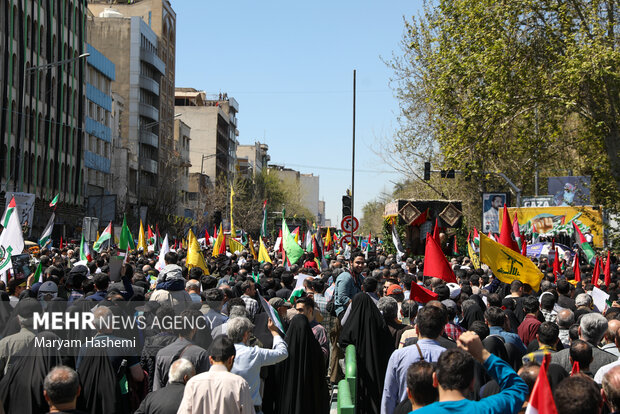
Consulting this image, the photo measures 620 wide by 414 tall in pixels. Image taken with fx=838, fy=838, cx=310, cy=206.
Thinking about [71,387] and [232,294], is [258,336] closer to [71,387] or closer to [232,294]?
[232,294]

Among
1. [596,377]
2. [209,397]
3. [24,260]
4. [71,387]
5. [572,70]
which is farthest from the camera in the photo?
[572,70]

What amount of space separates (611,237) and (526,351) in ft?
54.2

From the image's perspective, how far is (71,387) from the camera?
498 centimetres

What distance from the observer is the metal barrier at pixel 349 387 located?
224 inches

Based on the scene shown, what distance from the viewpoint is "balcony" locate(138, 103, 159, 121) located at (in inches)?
2766

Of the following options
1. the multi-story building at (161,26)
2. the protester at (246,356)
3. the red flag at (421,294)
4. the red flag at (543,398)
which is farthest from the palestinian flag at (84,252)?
the multi-story building at (161,26)

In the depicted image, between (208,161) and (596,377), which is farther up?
(208,161)

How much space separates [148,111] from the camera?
7119cm

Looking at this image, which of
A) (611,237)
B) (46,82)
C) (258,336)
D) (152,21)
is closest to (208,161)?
(152,21)

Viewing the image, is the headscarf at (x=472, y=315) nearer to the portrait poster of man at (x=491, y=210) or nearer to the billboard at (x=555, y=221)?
the billboard at (x=555, y=221)

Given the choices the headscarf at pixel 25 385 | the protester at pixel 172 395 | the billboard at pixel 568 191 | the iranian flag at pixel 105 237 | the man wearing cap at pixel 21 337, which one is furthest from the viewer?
the billboard at pixel 568 191

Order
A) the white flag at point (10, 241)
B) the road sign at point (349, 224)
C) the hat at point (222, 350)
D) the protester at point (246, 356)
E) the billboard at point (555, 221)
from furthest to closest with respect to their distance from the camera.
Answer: the billboard at point (555, 221) → the road sign at point (349, 224) → the white flag at point (10, 241) → the protester at point (246, 356) → the hat at point (222, 350)

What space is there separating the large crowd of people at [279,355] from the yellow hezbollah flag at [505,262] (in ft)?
1.01

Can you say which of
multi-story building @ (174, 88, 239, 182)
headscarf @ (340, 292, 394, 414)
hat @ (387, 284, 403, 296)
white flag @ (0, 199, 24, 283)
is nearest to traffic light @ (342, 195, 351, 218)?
white flag @ (0, 199, 24, 283)
